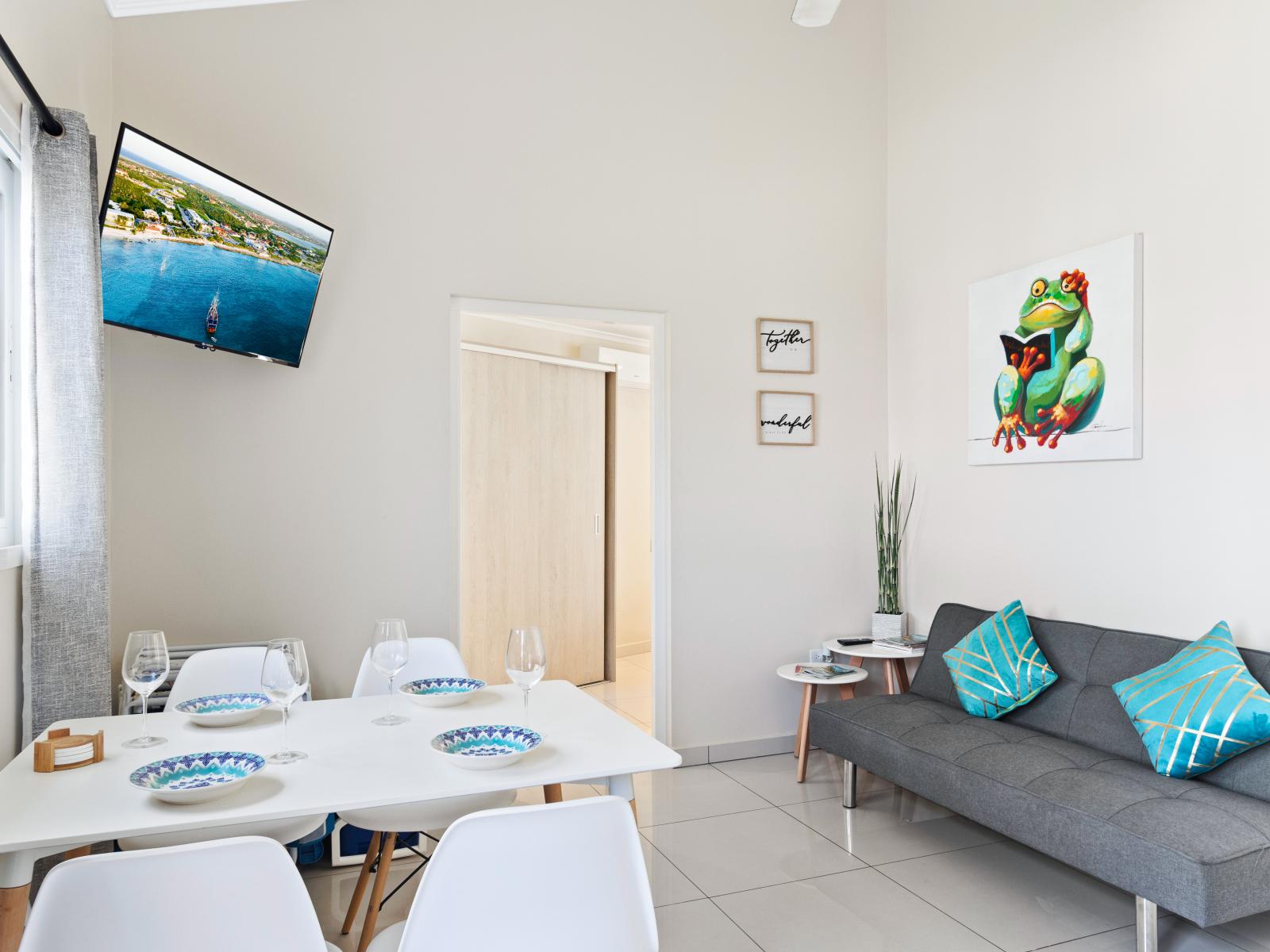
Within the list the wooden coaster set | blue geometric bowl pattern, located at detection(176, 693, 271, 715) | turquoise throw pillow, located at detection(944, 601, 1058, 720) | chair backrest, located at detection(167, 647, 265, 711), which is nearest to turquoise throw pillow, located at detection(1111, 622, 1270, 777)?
turquoise throw pillow, located at detection(944, 601, 1058, 720)

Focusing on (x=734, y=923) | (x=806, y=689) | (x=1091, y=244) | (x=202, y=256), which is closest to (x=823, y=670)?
(x=806, y=689)

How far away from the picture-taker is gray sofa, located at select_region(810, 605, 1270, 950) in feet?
6.94

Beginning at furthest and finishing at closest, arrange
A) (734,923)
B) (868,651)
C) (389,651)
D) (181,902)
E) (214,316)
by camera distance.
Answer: (868,651) < (214,316) < (734,923) < (389,651) < (181,902)

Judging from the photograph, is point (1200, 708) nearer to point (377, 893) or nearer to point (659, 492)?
point (659, 492)

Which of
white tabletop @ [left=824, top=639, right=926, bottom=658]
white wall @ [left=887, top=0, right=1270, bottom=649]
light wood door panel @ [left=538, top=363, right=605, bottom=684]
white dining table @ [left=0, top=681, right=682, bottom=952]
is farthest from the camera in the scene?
light wood door panel @ [left=538, top=363, right=605, bottom=684]

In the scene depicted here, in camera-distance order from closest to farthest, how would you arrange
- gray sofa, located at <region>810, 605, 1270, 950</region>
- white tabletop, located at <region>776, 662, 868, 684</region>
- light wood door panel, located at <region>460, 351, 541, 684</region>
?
gray sofa, located at <region>810, 605, 1270, 950</region>, white tabletop, located at <region>776, 662, 868, 684</region>, light wood door panel, located at <region>460, 351, 541, 684</region>

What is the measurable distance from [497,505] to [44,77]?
3.15 metres

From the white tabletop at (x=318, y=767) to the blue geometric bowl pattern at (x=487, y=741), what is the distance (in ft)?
0.10

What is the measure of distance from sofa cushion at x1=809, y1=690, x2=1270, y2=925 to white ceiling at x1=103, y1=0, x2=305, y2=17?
11.7 ft

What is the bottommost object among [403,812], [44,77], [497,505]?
[403,812]

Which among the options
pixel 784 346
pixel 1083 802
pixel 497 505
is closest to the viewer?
pixel 1083 802

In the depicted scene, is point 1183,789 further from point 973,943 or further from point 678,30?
point 678,30

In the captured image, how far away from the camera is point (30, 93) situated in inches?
79.4

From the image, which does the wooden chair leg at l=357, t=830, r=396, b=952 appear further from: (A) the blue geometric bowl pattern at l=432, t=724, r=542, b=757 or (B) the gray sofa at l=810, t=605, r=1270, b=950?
(B) the gray sofa at l=810, t=605, r=1270, b=950
